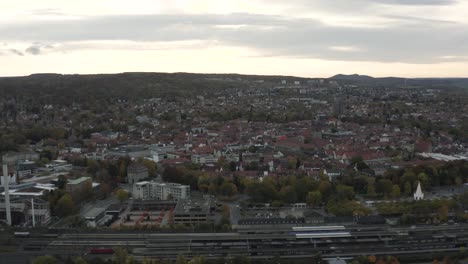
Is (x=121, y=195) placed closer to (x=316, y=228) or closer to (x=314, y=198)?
(x=314, y=198)

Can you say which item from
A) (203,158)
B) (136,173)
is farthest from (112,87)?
(136,173)

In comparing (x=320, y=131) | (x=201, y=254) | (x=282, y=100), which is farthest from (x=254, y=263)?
(x=282, y=100)

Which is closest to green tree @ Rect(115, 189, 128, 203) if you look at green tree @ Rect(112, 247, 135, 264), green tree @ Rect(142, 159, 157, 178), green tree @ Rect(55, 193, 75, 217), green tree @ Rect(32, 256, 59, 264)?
green tree @ Rect(55, 193, 75, 217)

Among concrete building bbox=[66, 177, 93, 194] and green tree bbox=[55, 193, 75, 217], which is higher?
concrete building bbox=[66, 177, 93, 194]

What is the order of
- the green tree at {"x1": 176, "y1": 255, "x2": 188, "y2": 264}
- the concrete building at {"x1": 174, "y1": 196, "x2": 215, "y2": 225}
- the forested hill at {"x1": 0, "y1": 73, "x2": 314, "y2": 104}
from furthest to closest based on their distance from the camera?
the forested hill at {"x1": 0, "y1": 73, "x2": 314, "y2": 104}
the concrete building at {"x1": 174, "y1": 196, "x2": 215, "y2": 225}
the green tree at {"x1": 176, "y1": 255, "x2": 188, "y2": 264}

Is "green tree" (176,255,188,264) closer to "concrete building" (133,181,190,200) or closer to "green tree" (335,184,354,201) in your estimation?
"concrete building" (133,181,190,200)

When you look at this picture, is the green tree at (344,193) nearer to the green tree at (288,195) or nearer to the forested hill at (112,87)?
the green tree at (288,195)

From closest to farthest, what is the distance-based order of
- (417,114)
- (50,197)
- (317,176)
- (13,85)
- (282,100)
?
1. (50,197)
2. (317,176)
3. (417,114)
4. (282,100)
5. (13,85)

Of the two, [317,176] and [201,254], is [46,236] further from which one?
[317,176]
